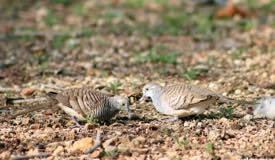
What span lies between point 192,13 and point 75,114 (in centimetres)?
791

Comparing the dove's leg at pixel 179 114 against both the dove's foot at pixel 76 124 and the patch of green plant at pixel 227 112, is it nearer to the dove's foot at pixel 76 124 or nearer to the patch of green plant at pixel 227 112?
the patch of green plant at pixel 227 112

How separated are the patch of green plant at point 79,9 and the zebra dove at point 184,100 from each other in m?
7.68

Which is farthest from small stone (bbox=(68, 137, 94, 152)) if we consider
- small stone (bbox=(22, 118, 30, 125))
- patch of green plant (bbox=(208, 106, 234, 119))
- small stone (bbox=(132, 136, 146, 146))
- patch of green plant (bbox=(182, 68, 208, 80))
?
patch of green plant (bbox=(182, 68, 208, 80))

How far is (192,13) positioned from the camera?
14.4 meters

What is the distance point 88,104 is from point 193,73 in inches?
118

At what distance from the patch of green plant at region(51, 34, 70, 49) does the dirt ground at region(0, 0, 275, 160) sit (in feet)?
0.06

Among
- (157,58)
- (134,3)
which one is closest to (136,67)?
(157,58)

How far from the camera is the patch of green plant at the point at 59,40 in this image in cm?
1182

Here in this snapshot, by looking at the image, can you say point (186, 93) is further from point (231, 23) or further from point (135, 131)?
point (231, 23)

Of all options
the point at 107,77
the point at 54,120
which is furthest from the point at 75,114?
the point at 107,77

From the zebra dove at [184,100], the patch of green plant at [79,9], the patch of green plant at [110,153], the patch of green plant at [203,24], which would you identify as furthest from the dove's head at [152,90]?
the patch of green plant at [79,9]

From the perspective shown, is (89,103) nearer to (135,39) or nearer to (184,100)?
(184,100)

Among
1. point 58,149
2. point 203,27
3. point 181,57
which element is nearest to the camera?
point 58,149

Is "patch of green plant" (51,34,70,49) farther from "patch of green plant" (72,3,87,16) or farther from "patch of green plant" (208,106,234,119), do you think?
"patch of green plant" (208,106,234,119)
